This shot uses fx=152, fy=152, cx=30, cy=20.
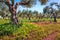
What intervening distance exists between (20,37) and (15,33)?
5.40 ft

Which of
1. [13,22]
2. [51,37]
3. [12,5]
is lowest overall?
[51,37]

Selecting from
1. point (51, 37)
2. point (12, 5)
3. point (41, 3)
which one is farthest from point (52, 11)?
point (51, 37)

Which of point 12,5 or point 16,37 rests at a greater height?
point 12,5

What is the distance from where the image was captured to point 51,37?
57.8ft

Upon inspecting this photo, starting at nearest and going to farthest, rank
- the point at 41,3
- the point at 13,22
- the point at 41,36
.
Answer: the point at 41,36 < the point at 13,22 < the point at 41,3

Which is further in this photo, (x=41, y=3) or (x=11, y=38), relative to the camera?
(x=41, y=3)

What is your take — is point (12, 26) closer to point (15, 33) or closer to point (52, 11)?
point (15, 33)

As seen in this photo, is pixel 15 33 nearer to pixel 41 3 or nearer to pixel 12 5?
pixel 12 5

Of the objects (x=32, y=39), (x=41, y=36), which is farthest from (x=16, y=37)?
(x=41, y=36)

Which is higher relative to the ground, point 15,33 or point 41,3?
point 41,3

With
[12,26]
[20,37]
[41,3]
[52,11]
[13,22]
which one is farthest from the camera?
[52,11]

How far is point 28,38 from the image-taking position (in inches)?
663

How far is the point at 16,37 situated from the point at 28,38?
4.37 ft

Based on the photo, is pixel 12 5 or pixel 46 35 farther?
pixel 12 5
